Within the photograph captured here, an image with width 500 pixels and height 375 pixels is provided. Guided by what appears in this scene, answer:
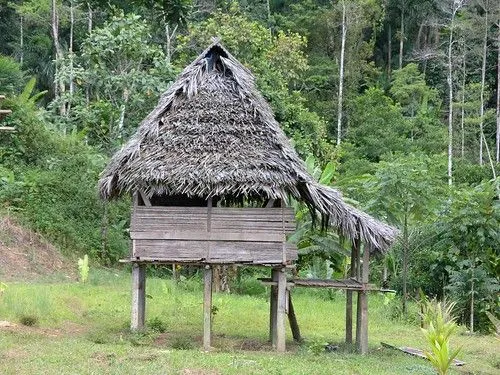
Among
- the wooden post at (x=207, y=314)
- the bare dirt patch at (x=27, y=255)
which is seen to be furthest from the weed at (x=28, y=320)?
the bare dirt patch at (x=27, y=255)

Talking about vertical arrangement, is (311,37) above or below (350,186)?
above

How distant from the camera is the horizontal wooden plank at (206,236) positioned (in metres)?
12.2

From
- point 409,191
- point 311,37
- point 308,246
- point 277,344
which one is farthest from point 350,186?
point 311,37

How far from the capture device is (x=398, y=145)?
30.9m

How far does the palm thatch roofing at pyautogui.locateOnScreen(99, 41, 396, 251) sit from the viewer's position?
12.0 meters

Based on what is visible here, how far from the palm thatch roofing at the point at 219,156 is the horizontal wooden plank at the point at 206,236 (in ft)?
1.97

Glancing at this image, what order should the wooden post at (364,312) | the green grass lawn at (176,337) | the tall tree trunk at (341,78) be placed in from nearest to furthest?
the green grass lawn at (176,337)
the wooden post at (364,312)
the tall tree trunk at (341,78)

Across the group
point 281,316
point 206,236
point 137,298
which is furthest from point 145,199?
point 281,316

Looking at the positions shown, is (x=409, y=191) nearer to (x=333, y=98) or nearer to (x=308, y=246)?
(x=308, y=246)

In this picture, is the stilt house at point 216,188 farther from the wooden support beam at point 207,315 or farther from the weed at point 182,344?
the weed at point 182,344

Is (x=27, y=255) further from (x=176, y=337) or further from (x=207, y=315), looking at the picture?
(x=207, y=315)

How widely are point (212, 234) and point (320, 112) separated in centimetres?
2412

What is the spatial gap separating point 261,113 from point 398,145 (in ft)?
62.5

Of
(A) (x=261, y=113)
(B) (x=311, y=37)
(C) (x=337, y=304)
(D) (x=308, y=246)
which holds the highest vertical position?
(B) (x=311, y=37)
